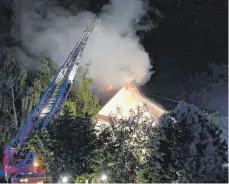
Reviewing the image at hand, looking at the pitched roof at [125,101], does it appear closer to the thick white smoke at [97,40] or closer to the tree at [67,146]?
the thick white smoke at [97,40]

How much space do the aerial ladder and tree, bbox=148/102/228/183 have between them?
222 inches

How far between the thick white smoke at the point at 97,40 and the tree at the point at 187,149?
1016cm

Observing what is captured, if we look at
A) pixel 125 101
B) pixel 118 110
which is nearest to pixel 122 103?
pixel 125 101

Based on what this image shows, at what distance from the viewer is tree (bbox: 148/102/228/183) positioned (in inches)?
346

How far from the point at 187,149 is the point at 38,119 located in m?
8.42

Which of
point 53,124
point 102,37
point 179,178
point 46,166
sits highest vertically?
point 102,37

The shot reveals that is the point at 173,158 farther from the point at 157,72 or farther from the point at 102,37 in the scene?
the point at 157,72

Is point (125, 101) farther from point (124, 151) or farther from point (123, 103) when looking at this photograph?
point (124, 151)

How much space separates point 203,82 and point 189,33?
4156mm

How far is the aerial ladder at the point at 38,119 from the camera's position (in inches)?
562

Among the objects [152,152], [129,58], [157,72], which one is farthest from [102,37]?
[152,152]

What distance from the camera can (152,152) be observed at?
1004 cm

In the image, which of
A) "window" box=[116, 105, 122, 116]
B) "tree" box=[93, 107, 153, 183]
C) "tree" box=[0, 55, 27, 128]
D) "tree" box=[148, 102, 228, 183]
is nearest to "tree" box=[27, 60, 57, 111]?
"tree" box=[0, 55, 27, 128]

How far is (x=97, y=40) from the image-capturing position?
21844 millimetres
